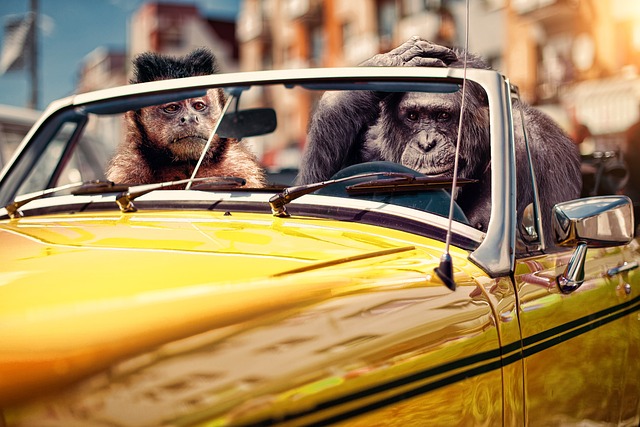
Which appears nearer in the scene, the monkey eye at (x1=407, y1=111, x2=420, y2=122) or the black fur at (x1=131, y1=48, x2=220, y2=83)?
the monkey eye at (x1=407, y1=111, x2=420, y2=122)

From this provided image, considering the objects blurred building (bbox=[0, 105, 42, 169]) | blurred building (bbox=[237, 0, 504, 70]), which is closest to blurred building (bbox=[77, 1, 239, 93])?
blurred building (bbox=[237, 0, 504, 70])

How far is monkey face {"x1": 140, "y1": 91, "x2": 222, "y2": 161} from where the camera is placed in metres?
2.69

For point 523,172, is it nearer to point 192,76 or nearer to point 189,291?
point 192,76

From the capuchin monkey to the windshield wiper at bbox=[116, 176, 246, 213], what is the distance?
0.08 meters

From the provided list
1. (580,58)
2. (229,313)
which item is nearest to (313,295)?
(229,313)

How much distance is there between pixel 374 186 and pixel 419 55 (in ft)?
2.88

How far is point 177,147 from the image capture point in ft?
9.02

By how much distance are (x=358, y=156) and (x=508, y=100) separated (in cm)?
58

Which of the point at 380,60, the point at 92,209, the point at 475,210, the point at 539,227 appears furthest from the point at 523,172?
the point at 92,209

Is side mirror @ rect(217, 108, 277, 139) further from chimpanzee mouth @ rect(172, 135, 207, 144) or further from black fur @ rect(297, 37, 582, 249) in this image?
black fur @ rect(297, 37, 582, 249)

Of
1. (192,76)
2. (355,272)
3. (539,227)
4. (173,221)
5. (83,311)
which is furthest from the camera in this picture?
(192,76)

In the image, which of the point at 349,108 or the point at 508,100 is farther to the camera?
the point at 349,108

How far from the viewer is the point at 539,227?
2.34m

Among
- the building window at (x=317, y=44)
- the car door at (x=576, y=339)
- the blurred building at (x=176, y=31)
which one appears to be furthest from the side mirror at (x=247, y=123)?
the blurred building at (x=176, y=31)
